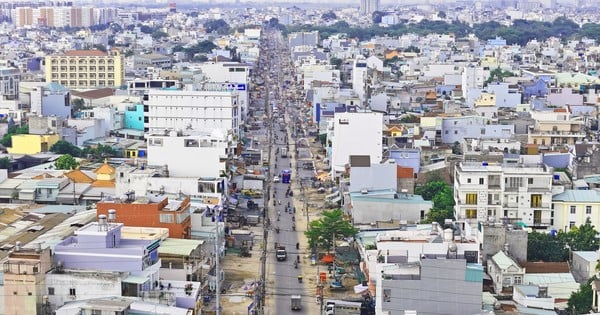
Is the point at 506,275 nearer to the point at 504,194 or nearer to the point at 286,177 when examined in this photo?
the point at 504,194

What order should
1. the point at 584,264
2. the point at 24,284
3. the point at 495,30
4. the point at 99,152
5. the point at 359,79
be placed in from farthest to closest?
the point at 495,30
the point at 359,79
the point at 99,152
the point at 584,264
the point at 24,284

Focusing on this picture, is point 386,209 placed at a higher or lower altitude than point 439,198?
lower

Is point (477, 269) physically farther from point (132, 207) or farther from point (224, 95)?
point (224, 95)

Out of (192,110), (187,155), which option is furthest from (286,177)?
(187,155)

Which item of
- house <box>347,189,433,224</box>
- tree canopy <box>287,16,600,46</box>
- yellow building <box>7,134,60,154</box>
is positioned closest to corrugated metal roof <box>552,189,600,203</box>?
house <box>347,189,433,224</box>

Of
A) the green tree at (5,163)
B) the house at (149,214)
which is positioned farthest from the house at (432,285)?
the green tree at (5,163)

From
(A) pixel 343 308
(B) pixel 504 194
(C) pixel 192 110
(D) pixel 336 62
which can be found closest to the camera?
(A) pixel 343 308

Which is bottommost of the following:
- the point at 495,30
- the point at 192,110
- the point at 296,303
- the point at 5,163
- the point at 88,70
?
the point at 296,303

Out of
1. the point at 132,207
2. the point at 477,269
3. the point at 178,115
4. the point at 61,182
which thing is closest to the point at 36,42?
the point at 178,115
